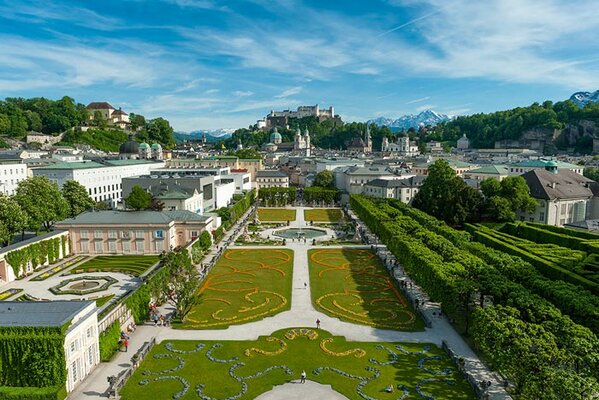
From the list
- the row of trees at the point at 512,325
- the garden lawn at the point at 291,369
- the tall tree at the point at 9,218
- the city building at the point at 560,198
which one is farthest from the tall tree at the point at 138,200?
the city building at the point at 560,198

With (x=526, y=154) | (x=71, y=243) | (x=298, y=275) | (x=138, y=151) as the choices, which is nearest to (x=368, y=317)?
(x=298, y=275)

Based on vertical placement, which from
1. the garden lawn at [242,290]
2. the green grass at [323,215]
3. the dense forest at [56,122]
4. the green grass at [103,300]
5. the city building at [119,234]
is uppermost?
the dense forest at [56,122]

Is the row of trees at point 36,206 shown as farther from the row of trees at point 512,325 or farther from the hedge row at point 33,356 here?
the row of trees at point 512,325

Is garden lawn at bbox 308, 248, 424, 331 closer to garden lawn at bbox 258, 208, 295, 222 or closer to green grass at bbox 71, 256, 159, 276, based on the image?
green grass at bbox 71, 256, 159, 276

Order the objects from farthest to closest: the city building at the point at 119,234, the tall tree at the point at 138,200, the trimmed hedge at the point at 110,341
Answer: the tall tree at the point at 138,200 → the city building at the point at 119,234 → the trimmed hedge at the point at 110,341

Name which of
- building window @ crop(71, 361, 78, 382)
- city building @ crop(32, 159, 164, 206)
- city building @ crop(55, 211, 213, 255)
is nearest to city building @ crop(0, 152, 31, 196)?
city building @ crop(32, 159, 164, 206)

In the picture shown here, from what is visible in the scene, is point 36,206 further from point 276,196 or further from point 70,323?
point 276,196

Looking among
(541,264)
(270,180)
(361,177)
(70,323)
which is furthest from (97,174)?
(541,264)
